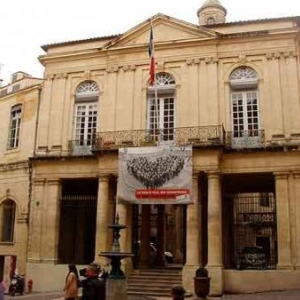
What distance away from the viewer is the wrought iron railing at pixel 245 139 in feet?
64.7

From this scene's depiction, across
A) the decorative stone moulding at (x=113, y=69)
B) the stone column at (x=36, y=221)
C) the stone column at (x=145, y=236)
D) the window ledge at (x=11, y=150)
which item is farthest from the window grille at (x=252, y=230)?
the window ledge at (x=11, y=150)

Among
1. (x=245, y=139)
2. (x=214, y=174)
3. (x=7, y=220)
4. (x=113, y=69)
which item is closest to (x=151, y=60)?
(x=113, y=69)

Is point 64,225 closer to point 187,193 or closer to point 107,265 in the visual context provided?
point 107,265

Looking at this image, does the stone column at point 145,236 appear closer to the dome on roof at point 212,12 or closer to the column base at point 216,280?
the column base at point 216,280

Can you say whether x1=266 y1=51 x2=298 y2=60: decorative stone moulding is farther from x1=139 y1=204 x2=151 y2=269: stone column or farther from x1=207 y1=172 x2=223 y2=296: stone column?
x1=139 y1=204 x2=151 y2=269: stone column

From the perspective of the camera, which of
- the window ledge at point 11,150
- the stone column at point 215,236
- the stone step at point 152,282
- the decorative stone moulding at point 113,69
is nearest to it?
the stone column at point 215,236

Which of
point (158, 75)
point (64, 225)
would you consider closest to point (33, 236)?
point (64, 225)

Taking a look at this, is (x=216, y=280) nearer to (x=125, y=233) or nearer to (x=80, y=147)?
(x=125, y=233)

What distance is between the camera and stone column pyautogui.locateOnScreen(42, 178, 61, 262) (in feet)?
68.9

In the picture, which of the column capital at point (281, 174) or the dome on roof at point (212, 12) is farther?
the dome on roof at point (212, 12)

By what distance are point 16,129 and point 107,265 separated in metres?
8.95

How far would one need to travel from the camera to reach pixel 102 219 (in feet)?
66.1

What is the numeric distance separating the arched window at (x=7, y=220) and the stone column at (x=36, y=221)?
8.62ft

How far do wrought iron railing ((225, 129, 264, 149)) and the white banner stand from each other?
6.23 ft
